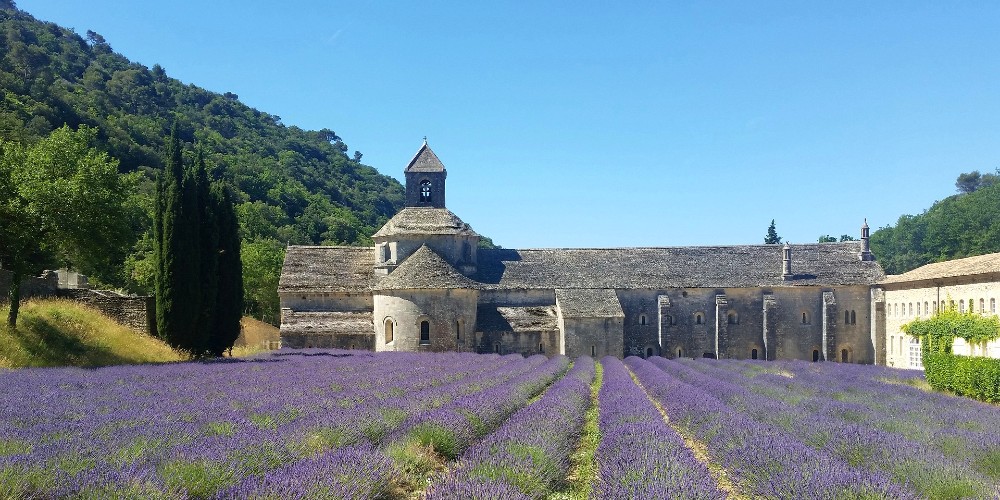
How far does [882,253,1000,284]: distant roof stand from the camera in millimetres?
28516

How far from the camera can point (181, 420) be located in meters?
9.79

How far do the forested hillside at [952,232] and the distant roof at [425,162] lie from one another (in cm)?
5773

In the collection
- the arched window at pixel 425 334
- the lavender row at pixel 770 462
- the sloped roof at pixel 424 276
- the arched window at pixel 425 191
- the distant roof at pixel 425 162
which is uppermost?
the distant roof at pixel 425 162

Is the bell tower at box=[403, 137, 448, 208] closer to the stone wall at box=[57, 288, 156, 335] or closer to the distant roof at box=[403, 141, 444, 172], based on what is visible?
the distant roof at box=[403, 141, 444, 172]

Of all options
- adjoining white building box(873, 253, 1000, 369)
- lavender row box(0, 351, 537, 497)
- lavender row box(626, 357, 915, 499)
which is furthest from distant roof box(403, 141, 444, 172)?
lavender row box(626, 357, 915, 499)

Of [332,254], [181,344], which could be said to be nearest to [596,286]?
[332,254]

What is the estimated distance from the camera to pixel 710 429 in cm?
1135

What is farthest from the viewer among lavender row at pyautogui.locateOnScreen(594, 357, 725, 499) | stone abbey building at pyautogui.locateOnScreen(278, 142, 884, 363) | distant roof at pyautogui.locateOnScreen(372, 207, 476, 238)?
distant roof at pyautogui.locateOnScreen(372, 207, 476, 238)

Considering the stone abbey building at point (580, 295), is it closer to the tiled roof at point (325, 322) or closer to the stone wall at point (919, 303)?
the tiled roof at point (325, 322)

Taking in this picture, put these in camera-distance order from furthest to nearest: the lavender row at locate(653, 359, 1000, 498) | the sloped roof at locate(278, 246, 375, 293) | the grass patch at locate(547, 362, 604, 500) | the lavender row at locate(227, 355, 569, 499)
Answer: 1. the sloped roof at locate(278, 246, 375, 293)
2. the grass patch at locate(547, 362, 604, 500)
3. the lavender row at locate(653, 359, 1000, 498)
4. the lavender row at locate(227, 355, 569, 499)

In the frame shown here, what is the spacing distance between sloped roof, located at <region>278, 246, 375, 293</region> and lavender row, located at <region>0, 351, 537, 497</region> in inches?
732

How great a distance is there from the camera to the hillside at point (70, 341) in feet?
60.1

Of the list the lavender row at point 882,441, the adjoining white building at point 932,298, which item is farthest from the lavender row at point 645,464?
the adjoining white building at point 932,298

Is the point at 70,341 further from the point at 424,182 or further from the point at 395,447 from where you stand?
the point at 424,182
